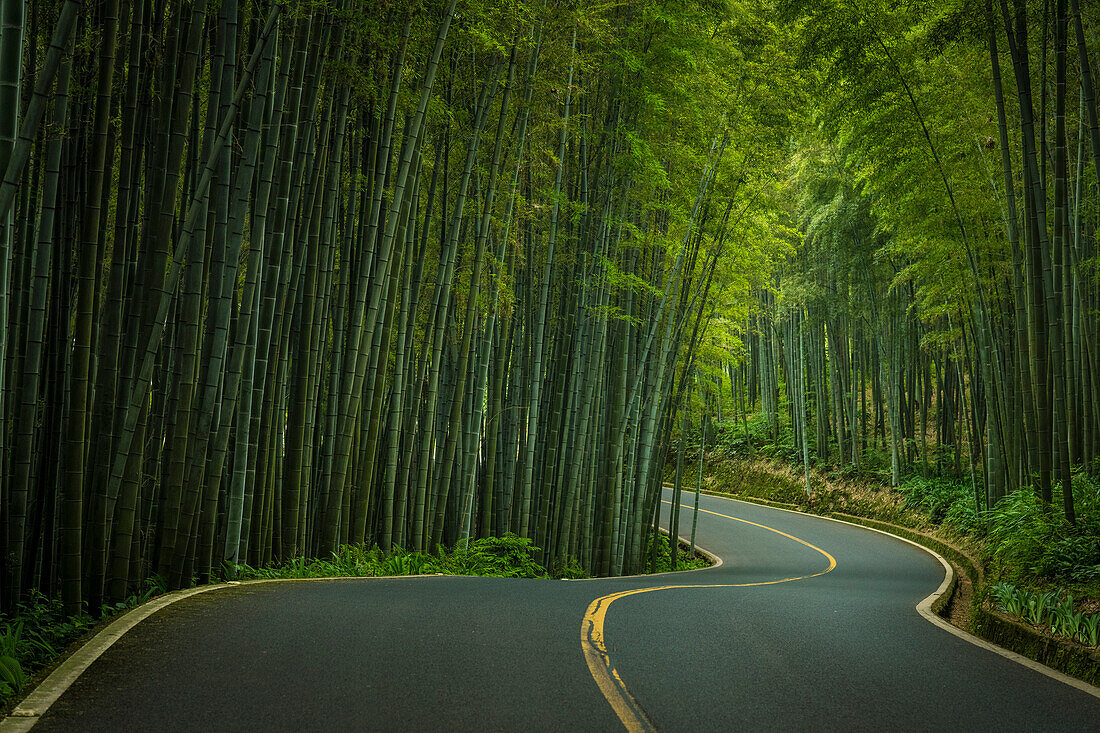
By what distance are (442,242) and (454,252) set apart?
469 mm

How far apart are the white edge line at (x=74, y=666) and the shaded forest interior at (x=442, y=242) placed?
0.52 meters

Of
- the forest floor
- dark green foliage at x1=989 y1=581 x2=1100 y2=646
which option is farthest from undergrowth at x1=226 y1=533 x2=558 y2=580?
dark green foliage at x1=989 y1=581 x2=1100 y2=646

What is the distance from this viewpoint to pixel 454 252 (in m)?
7.15

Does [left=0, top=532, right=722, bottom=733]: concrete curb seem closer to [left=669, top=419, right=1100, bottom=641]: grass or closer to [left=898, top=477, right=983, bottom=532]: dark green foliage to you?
[left=669, top=419, right=1100, bottom=641]: grass

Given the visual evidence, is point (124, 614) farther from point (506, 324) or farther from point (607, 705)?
point (506, 324)

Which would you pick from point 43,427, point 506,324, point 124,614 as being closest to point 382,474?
point 506,324

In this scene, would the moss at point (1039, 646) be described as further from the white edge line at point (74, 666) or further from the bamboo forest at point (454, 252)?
the white edge line at point (74, 666)

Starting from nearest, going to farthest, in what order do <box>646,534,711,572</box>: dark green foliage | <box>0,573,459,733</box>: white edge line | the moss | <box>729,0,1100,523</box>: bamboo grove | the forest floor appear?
<box>0,573,459,733</box>: white edge line, the moss, the forest floor, <box>729,0,1100,523</box>: bamboo grove, <box>646,534,711,572</box>: dark green foliage

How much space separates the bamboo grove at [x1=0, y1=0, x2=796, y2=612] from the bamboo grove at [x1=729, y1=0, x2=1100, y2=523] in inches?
53.1

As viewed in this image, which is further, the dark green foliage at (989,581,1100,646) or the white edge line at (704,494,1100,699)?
the dark green foliage at (989,581,1100,646)

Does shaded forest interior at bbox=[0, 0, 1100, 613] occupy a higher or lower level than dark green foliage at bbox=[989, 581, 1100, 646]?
higher

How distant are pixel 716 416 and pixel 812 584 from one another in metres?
15.6

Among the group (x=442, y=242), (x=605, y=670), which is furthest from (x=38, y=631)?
(x=442, y=242)

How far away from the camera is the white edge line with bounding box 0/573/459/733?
2.52 metres
